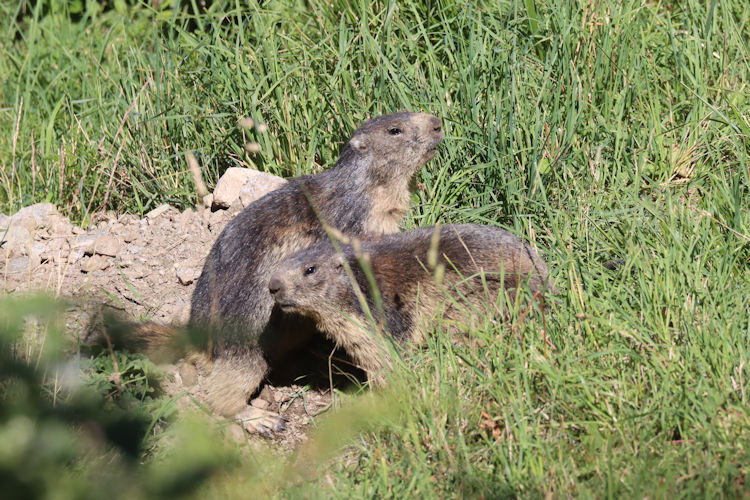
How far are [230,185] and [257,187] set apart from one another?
20 cm

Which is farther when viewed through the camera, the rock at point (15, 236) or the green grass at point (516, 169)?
the rock at point (15, 236)

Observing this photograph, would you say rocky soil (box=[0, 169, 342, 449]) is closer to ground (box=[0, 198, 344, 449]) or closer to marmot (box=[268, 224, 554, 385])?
ground (box=[0, 198, 344, 449])

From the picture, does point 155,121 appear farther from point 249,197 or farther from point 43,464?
point 43,464

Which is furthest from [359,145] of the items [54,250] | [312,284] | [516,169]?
[54,250]

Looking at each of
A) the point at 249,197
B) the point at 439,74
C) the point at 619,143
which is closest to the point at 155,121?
the point at 249,197

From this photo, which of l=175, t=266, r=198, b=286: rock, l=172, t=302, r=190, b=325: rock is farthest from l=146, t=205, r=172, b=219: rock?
l=172, t=302, r=190, b=325: rock

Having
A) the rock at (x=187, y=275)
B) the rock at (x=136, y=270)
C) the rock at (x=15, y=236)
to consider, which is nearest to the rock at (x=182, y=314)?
the rock at (x=187, y=275)

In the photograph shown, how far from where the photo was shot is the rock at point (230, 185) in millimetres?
5141

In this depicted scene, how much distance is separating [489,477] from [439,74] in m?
3.14

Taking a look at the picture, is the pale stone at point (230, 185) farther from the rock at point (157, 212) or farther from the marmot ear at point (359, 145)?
the marmot ear at point (359, 145)

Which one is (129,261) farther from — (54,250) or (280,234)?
(280,234)

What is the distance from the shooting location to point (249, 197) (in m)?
5.09

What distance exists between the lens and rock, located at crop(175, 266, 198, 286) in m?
4.80

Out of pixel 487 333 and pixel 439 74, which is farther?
pixel 439 74
